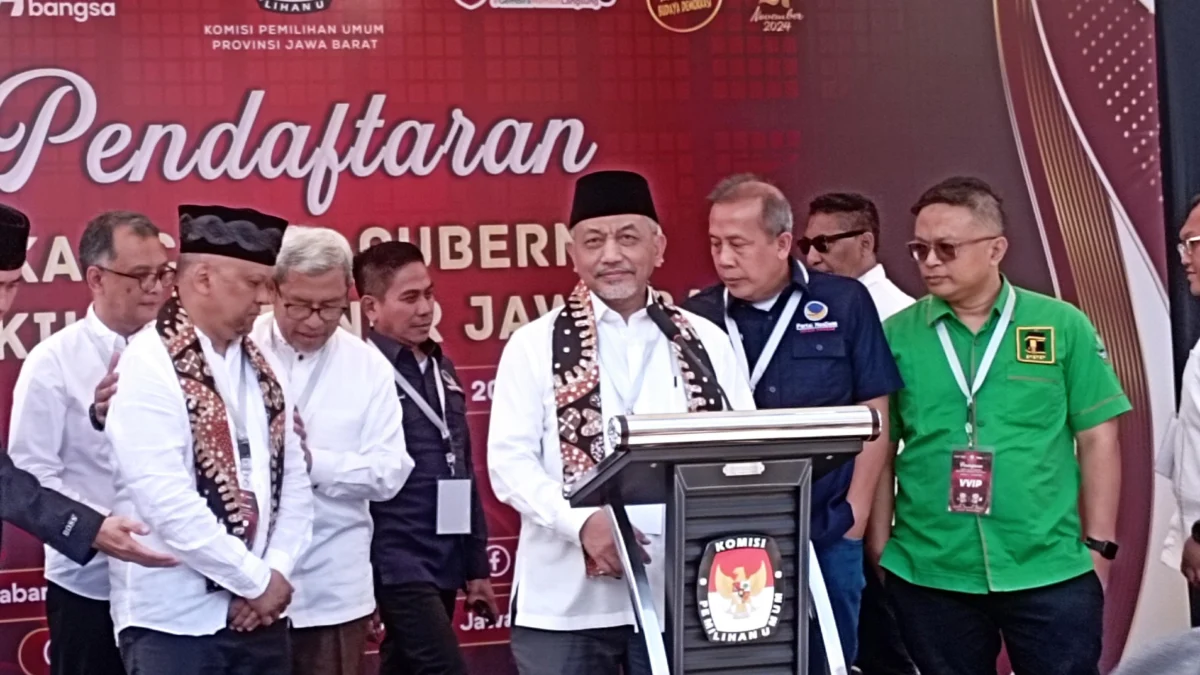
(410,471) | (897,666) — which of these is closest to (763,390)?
(410,471)

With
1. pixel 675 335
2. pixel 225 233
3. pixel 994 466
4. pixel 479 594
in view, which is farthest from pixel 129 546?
pixel 994 466

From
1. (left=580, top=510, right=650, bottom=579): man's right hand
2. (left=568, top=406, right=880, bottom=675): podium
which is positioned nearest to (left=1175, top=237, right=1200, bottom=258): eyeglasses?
(left=568, top=406, right=880, bottom=675): podium

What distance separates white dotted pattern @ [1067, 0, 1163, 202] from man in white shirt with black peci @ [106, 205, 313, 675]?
2.95 meters

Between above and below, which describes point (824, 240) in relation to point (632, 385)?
above

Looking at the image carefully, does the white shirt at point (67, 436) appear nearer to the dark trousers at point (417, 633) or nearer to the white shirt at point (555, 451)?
the dark trousers at point (417, 633)

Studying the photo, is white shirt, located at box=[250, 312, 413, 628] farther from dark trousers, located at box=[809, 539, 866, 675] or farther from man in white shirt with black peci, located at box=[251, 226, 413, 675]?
dark trousers, located at box=[809, 539, 866, 675]

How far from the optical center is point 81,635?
11.6 feet

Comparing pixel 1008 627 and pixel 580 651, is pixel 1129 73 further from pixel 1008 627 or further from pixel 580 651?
pixel 580 651

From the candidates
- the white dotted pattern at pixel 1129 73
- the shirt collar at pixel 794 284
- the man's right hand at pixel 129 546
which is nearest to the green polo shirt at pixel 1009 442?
the shirt collar at pixel 794 284

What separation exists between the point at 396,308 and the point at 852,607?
1538 mm

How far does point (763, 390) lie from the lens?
3479 millimetres

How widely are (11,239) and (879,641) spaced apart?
2.95m

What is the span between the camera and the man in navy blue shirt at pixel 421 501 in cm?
395

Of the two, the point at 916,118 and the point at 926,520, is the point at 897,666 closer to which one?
the point at 926,520
